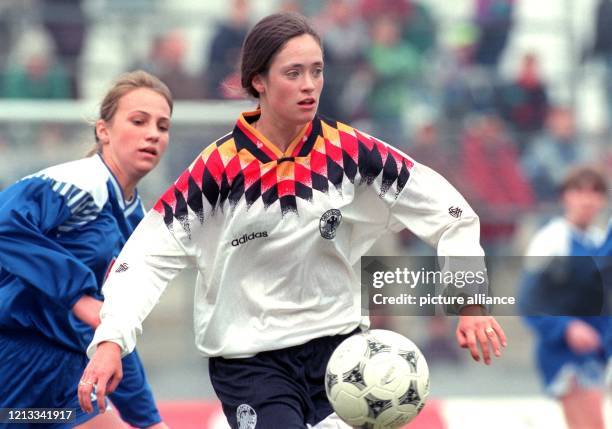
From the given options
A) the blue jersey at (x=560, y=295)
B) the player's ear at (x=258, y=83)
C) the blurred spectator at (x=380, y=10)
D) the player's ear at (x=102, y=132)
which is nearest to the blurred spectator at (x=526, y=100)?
the blurred spectator at (x=380, y=10)

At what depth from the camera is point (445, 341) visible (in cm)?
1034

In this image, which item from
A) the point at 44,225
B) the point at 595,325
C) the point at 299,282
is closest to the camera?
the point at 299,282

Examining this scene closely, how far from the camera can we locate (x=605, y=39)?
40.0 ft

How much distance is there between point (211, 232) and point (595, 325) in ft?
13.5

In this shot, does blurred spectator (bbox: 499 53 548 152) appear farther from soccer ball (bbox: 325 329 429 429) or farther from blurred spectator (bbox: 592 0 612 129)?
soccer ball (bbox: 325 329 429 429)

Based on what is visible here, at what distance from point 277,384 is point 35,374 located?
1.20 metres

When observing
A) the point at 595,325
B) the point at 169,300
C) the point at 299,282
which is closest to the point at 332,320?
the point at 299,282

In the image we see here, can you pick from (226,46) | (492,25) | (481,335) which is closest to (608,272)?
(481,335)

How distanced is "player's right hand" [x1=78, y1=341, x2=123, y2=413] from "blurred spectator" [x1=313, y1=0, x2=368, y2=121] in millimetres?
7262

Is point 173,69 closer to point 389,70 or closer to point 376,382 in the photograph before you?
point 389,70

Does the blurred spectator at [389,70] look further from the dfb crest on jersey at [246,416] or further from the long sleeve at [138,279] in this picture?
the dfb crest on jersey at [246,416]

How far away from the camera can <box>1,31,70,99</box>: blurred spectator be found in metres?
11.1

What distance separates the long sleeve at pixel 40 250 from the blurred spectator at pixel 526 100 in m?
7.22

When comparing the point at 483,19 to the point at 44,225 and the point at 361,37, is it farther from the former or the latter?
the point at 44,225
